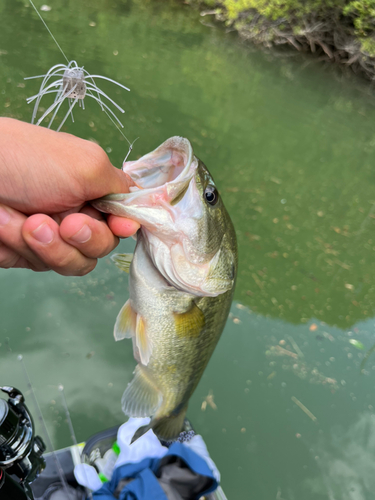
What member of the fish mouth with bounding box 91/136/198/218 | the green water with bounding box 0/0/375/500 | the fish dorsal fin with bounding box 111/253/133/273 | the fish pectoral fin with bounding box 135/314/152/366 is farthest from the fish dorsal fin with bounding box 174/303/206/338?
the green water with bounding box 0/0/375/500

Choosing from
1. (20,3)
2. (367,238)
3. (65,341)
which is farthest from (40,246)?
(20,3)

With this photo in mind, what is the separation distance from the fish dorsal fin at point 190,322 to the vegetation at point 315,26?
11726mm

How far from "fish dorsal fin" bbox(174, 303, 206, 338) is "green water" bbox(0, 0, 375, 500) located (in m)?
1.15

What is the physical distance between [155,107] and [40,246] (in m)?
5.05

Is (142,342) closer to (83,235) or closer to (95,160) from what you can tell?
(83,235)

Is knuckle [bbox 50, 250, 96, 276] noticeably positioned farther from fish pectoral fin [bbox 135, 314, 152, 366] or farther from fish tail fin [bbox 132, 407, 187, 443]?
fish tail fin [bbox 132, 407, 187, 443]

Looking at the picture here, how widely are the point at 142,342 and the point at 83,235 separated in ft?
1.82

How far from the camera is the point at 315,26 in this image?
11414 mm

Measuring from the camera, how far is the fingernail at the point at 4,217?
1.01 metres

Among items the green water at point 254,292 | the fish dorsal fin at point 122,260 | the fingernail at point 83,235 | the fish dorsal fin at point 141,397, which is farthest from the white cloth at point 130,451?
the fingernail at point 83,235

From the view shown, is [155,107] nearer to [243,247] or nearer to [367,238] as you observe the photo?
[243,247]

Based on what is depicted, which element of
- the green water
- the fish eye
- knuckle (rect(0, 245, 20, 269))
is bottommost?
the green water

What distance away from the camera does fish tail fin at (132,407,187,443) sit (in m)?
1.69

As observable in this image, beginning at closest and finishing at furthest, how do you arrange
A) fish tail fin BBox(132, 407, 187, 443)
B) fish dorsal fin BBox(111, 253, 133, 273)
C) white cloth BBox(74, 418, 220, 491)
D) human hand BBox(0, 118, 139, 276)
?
human hand BBox(0, 118, 139, 276) < fish dorsal fin BBox(111, 253, 133, 273) < white cloth BBox(74, 418, 220, 491) < fish tail fin BBox(132, 407, 187, 443)
